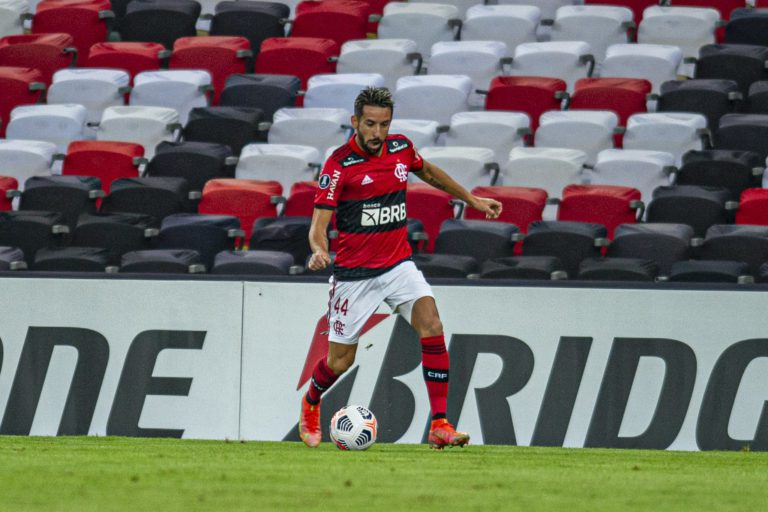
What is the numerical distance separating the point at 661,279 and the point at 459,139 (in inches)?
154

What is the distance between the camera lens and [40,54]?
56.4 ft

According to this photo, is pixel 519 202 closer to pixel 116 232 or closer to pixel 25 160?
pixel 116 232

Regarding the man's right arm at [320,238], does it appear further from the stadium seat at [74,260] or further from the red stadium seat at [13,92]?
the red stadium seat at [13,92]

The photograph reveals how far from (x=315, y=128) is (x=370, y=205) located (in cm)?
658

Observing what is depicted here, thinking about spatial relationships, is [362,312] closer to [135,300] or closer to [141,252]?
[135,300]

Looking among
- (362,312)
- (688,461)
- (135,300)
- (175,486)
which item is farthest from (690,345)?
(175,486)

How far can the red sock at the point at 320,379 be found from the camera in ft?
29.6

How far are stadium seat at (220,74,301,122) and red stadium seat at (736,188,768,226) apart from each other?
544 centimetres

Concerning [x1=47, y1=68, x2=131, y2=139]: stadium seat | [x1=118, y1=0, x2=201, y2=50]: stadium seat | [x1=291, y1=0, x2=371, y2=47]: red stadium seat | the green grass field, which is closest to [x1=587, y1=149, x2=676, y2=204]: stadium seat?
[x1=291, y1=0, x2=371, y2=47]: red stadium seat

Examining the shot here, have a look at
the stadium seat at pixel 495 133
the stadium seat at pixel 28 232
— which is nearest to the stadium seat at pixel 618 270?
the stadium seat at pixel 495 133

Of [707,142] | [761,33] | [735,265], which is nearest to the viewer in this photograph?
[735,265]

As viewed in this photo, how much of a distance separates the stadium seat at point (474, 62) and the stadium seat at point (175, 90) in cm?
259

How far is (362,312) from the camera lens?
871cm

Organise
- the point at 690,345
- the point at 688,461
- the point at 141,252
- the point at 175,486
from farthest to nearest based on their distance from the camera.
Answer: the point at 141,252 < the point at 690,345 < the point at 688,461 < the point at 175,486
